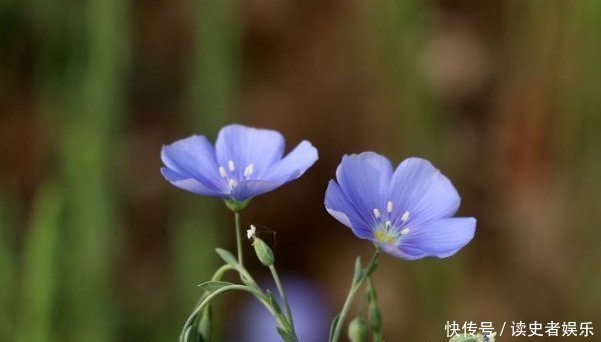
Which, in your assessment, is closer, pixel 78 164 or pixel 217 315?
pixel 78 164

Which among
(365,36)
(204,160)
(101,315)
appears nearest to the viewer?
(204,160)

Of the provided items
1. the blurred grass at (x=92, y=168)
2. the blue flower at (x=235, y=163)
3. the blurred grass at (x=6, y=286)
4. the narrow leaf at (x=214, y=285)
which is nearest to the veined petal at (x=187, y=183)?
the blue flower at (x=235, y=163)

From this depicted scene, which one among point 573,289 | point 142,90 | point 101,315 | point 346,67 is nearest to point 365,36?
point 346,67

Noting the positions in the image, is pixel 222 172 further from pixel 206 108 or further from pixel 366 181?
pixel 206 108

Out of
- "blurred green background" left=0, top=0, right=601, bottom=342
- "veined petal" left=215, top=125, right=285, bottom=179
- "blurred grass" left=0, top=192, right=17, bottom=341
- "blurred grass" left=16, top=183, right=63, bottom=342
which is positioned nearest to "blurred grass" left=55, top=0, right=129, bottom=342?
"blurred green background" left=0, top=0, right=601, bottom=342

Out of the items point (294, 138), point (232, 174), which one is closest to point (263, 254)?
point (232, 174)

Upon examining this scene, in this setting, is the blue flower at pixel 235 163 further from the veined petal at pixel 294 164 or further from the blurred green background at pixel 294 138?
the blurred green background at pixel 294 138

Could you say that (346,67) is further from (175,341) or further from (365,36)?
(175,341)

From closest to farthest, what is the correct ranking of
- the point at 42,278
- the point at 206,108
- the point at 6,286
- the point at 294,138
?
the point at 42,278
the point at 6,286
the point at 206,108
the point at 294,138
